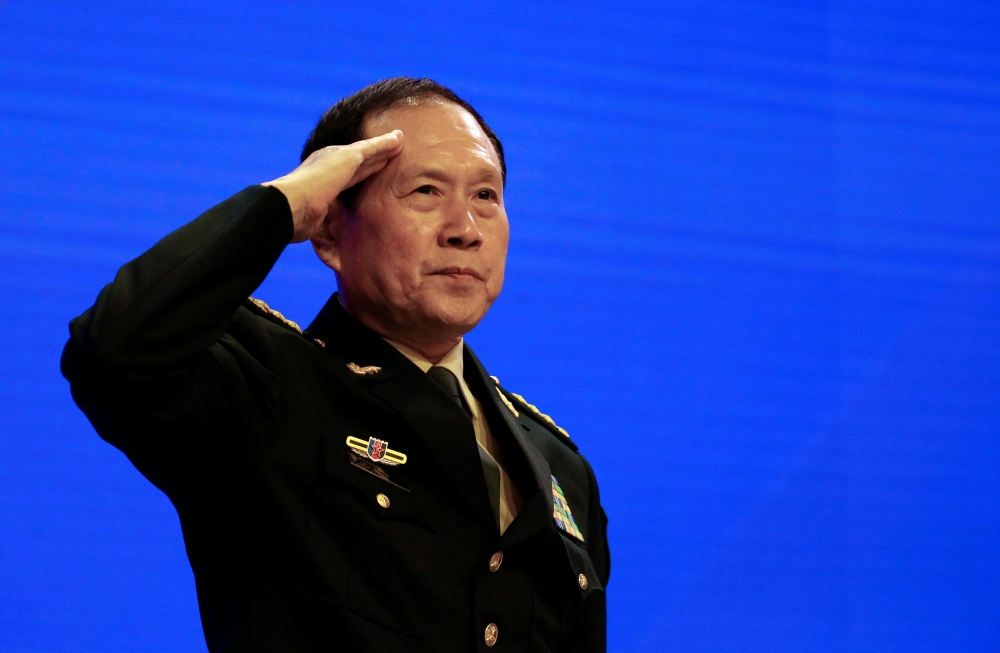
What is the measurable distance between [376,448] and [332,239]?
0.41m

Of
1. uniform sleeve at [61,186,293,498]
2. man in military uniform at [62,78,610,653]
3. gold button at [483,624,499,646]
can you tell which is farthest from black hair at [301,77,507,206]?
gold button at [483,624,499,646]

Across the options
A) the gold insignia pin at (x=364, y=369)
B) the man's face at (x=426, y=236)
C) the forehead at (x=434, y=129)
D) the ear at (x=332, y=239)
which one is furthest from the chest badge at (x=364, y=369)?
the forehead at (x=434, y=129)

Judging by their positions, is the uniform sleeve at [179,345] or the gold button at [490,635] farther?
the gold button at [490,635]

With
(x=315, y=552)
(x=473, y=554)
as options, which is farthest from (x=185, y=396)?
(x=473, y=554)

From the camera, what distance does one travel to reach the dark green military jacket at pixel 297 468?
1362mm

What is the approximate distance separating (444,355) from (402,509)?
350mm

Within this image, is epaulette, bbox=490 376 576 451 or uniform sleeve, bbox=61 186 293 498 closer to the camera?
uniform sleeve, bbox=61 186 293 498

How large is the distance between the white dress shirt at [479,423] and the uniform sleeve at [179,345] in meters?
0.37

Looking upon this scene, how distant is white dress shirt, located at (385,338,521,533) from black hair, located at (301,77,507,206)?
352mm

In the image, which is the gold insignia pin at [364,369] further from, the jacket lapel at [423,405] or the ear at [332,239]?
the ear at [332,239]

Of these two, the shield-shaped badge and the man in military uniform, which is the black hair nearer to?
the man in military uniform

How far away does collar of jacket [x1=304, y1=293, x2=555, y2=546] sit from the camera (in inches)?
66.7

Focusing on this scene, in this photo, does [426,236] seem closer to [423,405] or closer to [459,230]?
[459,230]

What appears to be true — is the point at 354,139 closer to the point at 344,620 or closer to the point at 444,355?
the point at 444,355
